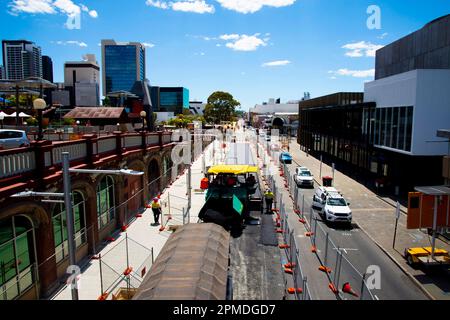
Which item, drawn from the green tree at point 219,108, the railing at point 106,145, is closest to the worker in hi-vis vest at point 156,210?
the railing at point 106,145

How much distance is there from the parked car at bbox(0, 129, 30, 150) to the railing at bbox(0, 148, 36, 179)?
4930mm

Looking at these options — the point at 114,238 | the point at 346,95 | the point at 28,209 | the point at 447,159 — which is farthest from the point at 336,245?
the point at 346,95

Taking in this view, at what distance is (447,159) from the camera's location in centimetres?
2197

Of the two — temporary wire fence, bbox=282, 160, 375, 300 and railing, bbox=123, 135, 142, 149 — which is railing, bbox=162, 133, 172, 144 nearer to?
railing, bbox=123, 135, 142, 149

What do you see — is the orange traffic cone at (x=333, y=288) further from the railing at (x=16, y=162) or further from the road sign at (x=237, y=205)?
the railing at (x=16, y=162)

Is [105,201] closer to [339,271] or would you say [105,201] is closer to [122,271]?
[122,271]

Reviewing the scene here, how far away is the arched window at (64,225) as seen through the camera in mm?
15000

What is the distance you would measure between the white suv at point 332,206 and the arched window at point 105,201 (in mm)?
14378

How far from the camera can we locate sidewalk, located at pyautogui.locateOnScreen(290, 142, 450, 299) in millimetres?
15172

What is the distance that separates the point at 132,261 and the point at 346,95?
50616 mm

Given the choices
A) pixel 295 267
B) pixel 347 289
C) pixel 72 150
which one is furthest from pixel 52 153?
pixel 347 289

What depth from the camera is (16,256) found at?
12266 millimetres

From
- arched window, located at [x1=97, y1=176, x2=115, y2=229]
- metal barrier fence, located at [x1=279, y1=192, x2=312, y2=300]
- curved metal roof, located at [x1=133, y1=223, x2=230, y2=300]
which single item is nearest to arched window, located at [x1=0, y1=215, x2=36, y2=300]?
curved metal roof, located at [x1=133, y1=223, x2=230, y2=300]
